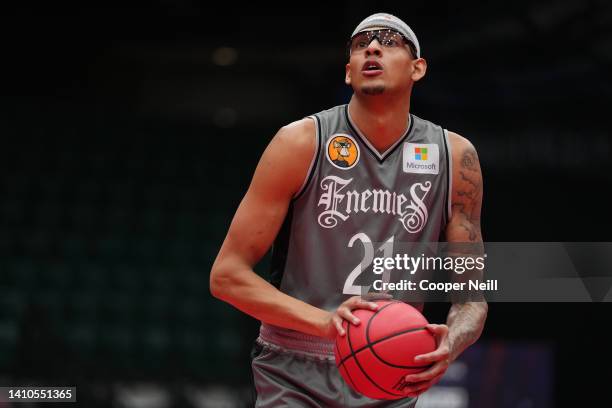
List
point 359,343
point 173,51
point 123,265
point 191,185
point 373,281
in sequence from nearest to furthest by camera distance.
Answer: point 359,343 < point 373,281 < point 123,265 < point 191,185 < point 173,51

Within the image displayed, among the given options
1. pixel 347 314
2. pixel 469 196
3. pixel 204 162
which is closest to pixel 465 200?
pixel 469 196

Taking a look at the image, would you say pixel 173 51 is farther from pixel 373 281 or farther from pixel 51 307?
pixel 373 281

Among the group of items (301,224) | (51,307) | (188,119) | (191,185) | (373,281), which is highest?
(188,119)

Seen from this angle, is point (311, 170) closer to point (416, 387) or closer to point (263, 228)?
point (263, 228)

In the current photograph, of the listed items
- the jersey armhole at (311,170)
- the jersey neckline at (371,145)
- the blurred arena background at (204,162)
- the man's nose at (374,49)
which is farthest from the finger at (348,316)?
the blurred arena background at (204,162)

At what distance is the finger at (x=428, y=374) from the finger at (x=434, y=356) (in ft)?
0.11

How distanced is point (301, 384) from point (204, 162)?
10.3 metres

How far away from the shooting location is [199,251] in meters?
12.8

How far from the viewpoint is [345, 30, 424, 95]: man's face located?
377 centimetres

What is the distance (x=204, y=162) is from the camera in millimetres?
13719

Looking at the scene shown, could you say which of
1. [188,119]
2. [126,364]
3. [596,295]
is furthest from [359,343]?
[188,119]

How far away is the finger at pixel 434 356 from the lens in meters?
3.15

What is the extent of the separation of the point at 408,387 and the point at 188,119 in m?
11.8

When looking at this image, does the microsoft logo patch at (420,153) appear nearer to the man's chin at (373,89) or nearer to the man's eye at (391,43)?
the man's chin at (373,89)
